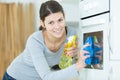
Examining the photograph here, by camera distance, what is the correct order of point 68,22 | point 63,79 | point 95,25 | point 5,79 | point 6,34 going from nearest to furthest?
point 63,79
point 95,25
point 5,79
point 68,22
point 6,34

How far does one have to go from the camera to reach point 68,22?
2.53 metres

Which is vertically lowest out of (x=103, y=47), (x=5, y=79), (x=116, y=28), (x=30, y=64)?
(x=5, y=79)

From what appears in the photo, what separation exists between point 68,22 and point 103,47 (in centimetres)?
126

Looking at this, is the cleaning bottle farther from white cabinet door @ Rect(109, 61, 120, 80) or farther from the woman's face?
white cabinet door @ Rect(109, 61, 120, 80)

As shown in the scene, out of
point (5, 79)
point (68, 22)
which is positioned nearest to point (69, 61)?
point (5, 79)

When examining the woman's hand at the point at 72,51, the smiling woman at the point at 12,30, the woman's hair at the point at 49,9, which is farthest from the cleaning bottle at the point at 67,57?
Answer: the smiling woman at the point at 12,30

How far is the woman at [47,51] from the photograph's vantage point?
50.0 inches

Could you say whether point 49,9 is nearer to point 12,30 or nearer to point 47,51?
Answer: point 47,51

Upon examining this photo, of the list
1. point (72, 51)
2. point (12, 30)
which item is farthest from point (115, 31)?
point (12, 30)

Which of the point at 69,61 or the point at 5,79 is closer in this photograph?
the point at 69,61

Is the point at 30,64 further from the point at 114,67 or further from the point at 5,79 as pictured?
the point at 114,67

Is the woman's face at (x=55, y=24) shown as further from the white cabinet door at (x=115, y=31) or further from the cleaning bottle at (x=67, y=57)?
the white cabinet door at (x=115, y=31)

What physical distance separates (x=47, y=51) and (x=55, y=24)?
207 mm

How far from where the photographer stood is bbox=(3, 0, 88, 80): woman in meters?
1.27
